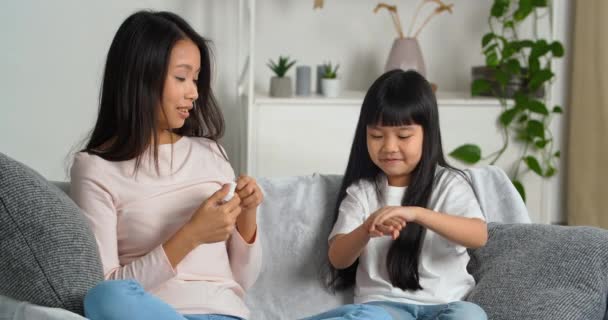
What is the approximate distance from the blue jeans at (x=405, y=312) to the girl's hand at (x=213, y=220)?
0.71ft

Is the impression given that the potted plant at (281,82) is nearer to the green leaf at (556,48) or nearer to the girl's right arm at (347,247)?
the green leaf at (556,48)

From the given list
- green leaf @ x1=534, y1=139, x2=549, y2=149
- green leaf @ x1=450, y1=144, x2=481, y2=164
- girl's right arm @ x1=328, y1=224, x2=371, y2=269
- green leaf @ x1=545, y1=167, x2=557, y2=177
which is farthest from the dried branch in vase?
girl's right arm @ x1=328, y1=224, x2=371, y2=269

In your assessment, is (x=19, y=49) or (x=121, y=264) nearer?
(x=121, y=264)

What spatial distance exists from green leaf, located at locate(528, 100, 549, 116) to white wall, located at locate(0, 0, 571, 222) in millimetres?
321

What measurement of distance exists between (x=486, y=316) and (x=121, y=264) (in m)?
0.67

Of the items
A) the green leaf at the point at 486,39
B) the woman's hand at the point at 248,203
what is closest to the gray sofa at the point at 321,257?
the woman's hand at the point at 248,203

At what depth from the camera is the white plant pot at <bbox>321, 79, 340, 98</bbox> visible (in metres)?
3.24

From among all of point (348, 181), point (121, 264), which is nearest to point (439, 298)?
point (348, 181)

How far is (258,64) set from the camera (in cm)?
353

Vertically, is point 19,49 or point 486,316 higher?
point 19,49

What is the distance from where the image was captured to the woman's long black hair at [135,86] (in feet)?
5.14

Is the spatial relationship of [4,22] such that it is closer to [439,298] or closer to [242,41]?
[242,41]

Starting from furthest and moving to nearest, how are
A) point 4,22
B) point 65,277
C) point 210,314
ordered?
1. point 4,22
2. point 210,314
3. point 65,277

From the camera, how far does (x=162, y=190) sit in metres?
1.59
